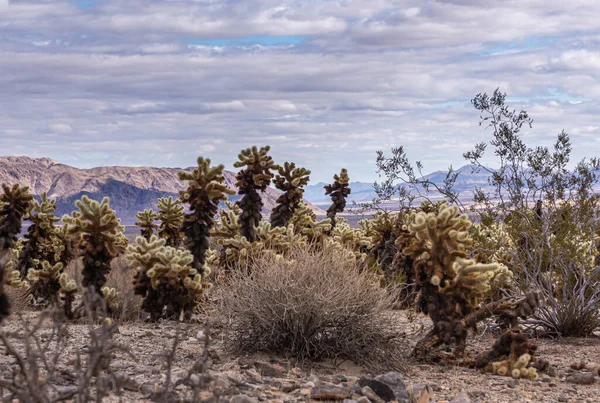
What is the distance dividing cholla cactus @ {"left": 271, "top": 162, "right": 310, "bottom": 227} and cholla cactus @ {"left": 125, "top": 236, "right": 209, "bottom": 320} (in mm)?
3720

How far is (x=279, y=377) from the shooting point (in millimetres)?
6992

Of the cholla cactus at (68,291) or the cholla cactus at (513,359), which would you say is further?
the cholla cactus at (68,291)

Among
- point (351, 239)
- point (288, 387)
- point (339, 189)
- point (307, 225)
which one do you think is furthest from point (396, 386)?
point (339, 189)

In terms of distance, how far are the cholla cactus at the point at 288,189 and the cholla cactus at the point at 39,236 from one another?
4026 mm

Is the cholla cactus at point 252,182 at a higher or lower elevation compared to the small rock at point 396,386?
higher

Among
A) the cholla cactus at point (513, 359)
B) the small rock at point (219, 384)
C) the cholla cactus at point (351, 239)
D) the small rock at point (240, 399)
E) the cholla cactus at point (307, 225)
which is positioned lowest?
the cholla cactus at point (513, 359)

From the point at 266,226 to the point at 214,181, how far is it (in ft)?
5.19

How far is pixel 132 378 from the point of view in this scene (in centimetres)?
627

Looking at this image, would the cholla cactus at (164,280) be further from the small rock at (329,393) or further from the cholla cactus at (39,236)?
the small rock at (329,393)

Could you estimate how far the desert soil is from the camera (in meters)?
6.05

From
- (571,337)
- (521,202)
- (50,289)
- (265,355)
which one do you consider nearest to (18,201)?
(50,289)

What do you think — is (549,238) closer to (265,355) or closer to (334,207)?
(265,355)

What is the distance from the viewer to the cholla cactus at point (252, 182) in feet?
40.3

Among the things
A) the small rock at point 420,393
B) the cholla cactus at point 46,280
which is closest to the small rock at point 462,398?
the small rock at point 420,393
